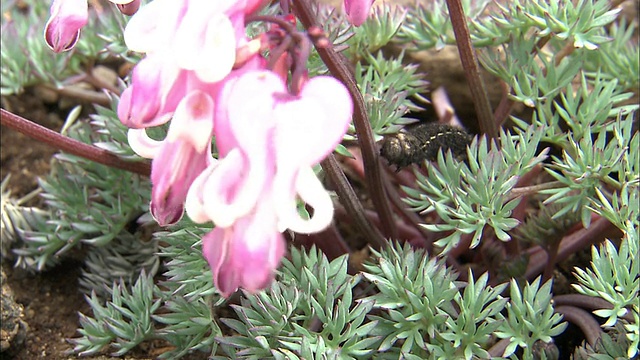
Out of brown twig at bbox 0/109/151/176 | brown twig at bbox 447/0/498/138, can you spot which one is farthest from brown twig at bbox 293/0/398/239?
brown twig at bbox 0/109/151/176

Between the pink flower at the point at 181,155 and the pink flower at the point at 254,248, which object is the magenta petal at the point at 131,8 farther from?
the pink flower at the point at 254,248

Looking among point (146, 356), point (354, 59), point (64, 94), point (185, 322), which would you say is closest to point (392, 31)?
point (354, 59)

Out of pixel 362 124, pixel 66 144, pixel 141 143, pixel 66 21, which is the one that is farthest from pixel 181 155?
pixel 66 144

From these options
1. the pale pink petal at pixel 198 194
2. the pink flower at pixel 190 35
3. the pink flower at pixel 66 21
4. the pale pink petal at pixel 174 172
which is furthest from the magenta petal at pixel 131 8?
the pale pink petal at pixel 198 194

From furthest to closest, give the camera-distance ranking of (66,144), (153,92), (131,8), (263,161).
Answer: (66,144) < (131,8) < (153,92) < (263,161)

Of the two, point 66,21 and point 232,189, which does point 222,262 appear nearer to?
point 232,189
